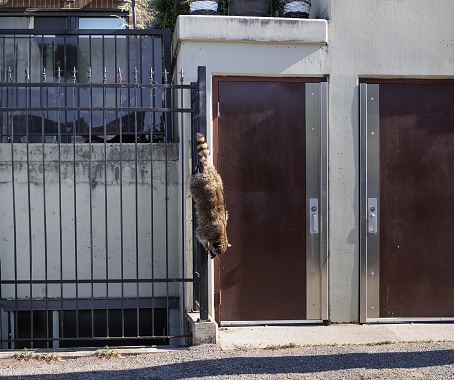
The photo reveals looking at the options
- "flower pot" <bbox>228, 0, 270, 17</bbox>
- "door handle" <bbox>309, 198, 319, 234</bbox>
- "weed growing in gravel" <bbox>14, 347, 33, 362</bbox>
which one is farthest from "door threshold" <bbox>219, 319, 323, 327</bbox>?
"flower pot" <bbox>228, 0, 270, 17</bbox>

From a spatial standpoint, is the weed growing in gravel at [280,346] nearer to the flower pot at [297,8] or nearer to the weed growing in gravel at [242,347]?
the weed growing in gravel at [242,347]

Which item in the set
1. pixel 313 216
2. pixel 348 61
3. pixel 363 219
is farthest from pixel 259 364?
pixel 348 61

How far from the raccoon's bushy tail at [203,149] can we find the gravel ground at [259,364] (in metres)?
1.62

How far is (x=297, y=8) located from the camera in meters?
7.19

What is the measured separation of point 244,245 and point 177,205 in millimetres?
951

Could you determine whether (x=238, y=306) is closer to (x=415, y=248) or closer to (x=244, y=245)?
(x=244, y=245)

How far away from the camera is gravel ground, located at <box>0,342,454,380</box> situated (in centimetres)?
525

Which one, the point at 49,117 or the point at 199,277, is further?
the point at 49,117

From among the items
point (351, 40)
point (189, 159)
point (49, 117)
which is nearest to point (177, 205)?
point (189, 159)

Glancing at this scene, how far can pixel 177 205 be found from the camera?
23.8 feet

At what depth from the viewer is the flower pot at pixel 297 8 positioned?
7191 millimetres

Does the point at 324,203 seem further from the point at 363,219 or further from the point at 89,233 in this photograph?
the point at 89,233

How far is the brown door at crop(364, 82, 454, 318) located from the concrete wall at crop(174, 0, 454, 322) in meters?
0.20

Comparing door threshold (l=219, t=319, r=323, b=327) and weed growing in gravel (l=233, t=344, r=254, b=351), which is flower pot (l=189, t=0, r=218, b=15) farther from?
weed growing in gravel (l=233, t=344, r=254, b=351)
